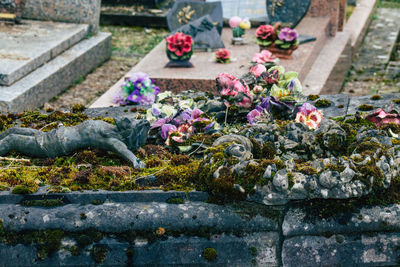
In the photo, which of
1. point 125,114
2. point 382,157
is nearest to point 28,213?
point 125,114

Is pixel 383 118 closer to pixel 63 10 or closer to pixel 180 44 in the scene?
pixel 180 44

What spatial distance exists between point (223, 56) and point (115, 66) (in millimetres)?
2346

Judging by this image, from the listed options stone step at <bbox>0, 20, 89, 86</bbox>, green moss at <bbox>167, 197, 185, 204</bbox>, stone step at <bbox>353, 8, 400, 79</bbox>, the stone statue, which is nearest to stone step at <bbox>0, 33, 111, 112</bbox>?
stone step at <bbox>0, 20, 89, 86</bbox>

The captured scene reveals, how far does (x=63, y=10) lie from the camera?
312 inches

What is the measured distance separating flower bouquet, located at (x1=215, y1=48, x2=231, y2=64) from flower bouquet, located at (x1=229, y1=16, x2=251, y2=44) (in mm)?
861

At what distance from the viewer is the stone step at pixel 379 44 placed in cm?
828

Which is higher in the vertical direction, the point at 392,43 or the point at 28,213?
the point at 28,213

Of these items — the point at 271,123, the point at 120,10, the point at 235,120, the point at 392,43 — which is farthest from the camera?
the point at 120,10

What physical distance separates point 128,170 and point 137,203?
0.27 m

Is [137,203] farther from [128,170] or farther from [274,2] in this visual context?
[274,2]

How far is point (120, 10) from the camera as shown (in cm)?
1005

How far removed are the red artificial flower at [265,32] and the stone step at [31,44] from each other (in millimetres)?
2409

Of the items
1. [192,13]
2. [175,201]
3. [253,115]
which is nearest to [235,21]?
[192,13]

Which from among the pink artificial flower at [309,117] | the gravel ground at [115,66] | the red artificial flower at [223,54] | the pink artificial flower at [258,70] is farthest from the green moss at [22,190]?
the red artificial flower at [223,54]
